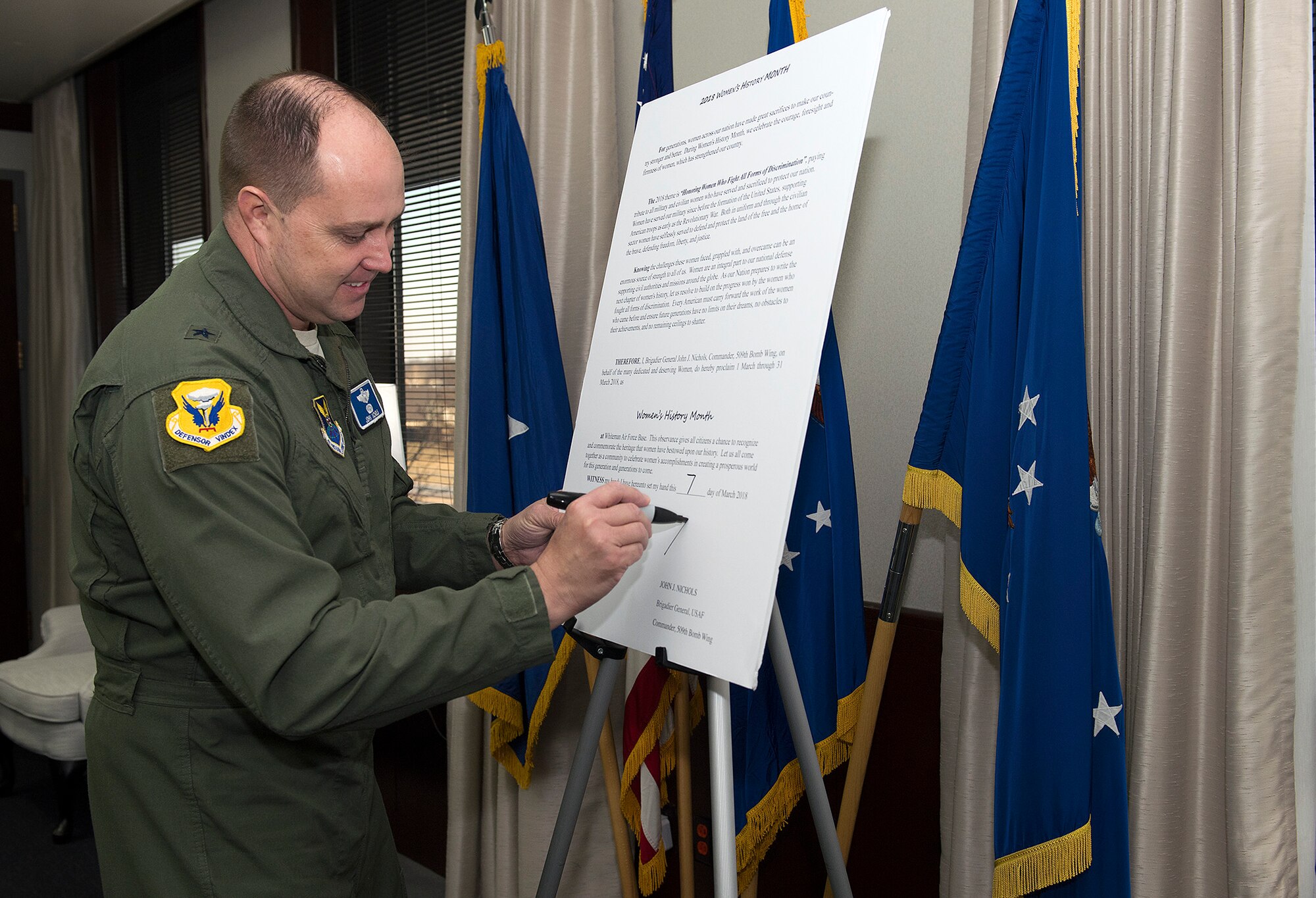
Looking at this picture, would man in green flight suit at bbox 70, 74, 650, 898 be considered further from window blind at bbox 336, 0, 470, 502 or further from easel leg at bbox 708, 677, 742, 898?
window blind at bbox 336, 0, 470, 502

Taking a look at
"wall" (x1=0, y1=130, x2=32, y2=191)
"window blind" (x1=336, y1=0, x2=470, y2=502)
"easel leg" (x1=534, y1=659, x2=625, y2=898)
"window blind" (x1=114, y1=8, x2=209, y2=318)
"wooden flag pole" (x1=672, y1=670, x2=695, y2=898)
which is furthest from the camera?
"wall" (x1=0, y1=130, x2=32, y2=191)

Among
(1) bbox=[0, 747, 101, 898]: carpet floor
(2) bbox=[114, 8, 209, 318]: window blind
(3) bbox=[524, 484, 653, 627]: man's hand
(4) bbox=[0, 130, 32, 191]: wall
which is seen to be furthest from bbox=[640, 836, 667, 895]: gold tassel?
(4) bbox=[0, 130, 32, 191]: wall

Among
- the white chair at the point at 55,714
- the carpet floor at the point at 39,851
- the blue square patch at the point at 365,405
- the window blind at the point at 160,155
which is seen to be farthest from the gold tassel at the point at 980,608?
the window blind at the point at 160,155

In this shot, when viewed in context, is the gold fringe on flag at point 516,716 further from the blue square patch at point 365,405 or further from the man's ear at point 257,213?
the man's ear at point 257,213

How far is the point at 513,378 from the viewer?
1980mm

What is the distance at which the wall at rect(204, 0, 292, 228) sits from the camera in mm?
3395

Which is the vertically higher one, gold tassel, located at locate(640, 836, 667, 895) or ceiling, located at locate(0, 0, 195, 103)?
ceiling, located at locate(0, 0, 195, 103)

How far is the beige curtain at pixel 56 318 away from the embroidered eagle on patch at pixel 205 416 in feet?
13.2

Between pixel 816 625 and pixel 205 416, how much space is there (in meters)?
1.04

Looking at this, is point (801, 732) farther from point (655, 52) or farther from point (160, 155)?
point (160, 155)

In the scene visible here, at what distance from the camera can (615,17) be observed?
2273 mm

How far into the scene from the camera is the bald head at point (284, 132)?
1.09 m

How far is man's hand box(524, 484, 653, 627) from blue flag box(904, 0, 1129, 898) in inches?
23.9

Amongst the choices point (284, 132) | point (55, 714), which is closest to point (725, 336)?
point (284, 132)
